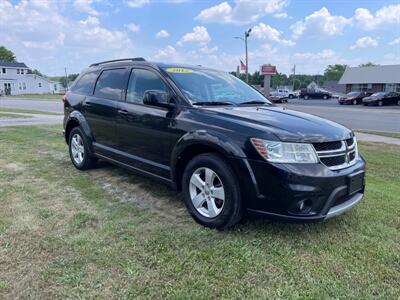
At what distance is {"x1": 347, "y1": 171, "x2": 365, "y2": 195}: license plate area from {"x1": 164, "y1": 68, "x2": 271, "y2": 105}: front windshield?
A: 1.62 m

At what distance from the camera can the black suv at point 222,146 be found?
3211 mm

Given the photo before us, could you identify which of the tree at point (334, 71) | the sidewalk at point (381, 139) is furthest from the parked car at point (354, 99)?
the tree at point (334, 71)

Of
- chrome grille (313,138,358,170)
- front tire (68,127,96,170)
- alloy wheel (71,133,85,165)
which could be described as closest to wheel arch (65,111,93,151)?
front tire (68,127,96,170)

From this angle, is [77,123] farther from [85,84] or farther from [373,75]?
[373,75]

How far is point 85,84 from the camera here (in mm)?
5938

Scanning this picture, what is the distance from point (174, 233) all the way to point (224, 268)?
792mm

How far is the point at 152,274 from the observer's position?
2.86 metres

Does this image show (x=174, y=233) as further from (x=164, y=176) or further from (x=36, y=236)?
(x=36, y=236)

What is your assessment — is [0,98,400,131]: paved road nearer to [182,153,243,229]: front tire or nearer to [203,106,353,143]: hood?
[203,106,353,143]: hood

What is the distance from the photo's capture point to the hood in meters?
3.29

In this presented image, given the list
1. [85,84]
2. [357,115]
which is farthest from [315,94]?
[85,84]

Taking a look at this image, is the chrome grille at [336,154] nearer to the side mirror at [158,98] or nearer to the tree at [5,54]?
the side mirror at [158,98]

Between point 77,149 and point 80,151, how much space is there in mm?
112

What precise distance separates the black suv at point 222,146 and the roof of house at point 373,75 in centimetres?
5563
